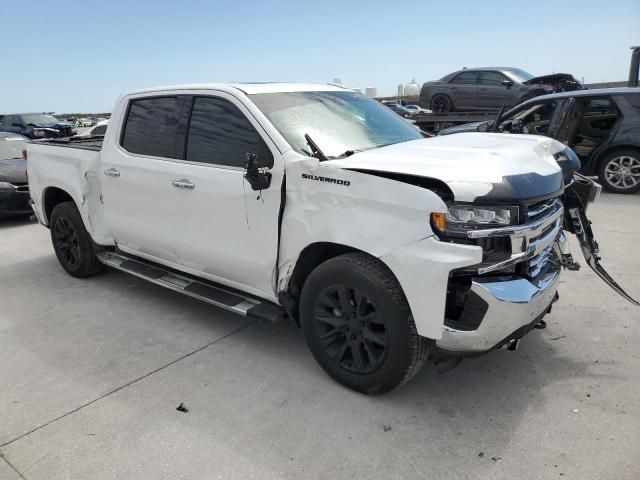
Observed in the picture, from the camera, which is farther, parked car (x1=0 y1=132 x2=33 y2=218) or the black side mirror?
parked car (x1=0 y1=132 x2=33 y2=218)

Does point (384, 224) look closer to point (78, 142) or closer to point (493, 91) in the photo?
point (78, 142)

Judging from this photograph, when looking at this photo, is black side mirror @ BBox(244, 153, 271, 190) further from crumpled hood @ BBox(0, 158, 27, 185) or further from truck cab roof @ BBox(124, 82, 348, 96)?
crumpled hood @ BBox(0, 158, 27, 185)

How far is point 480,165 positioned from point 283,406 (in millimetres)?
1776

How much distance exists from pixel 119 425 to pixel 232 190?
1.59m

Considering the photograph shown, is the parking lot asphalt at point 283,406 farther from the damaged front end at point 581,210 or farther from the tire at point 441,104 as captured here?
the tire at point 441,104

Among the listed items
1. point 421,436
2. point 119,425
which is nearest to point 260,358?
point 119,425

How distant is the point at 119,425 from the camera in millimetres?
2865

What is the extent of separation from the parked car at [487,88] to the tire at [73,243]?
10.8 meters

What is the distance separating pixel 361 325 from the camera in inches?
114

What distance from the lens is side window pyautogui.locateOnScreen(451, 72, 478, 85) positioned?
43.8ft

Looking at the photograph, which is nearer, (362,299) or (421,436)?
(421,436)

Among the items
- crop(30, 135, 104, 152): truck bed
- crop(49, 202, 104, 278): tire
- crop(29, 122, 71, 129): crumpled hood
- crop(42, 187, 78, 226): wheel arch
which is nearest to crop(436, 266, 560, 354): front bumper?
crop(30, 135, 104, 152): truck bed

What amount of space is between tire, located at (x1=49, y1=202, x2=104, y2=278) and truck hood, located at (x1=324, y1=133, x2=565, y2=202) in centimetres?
325

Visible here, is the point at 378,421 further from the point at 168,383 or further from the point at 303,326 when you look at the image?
the point at 168,383
